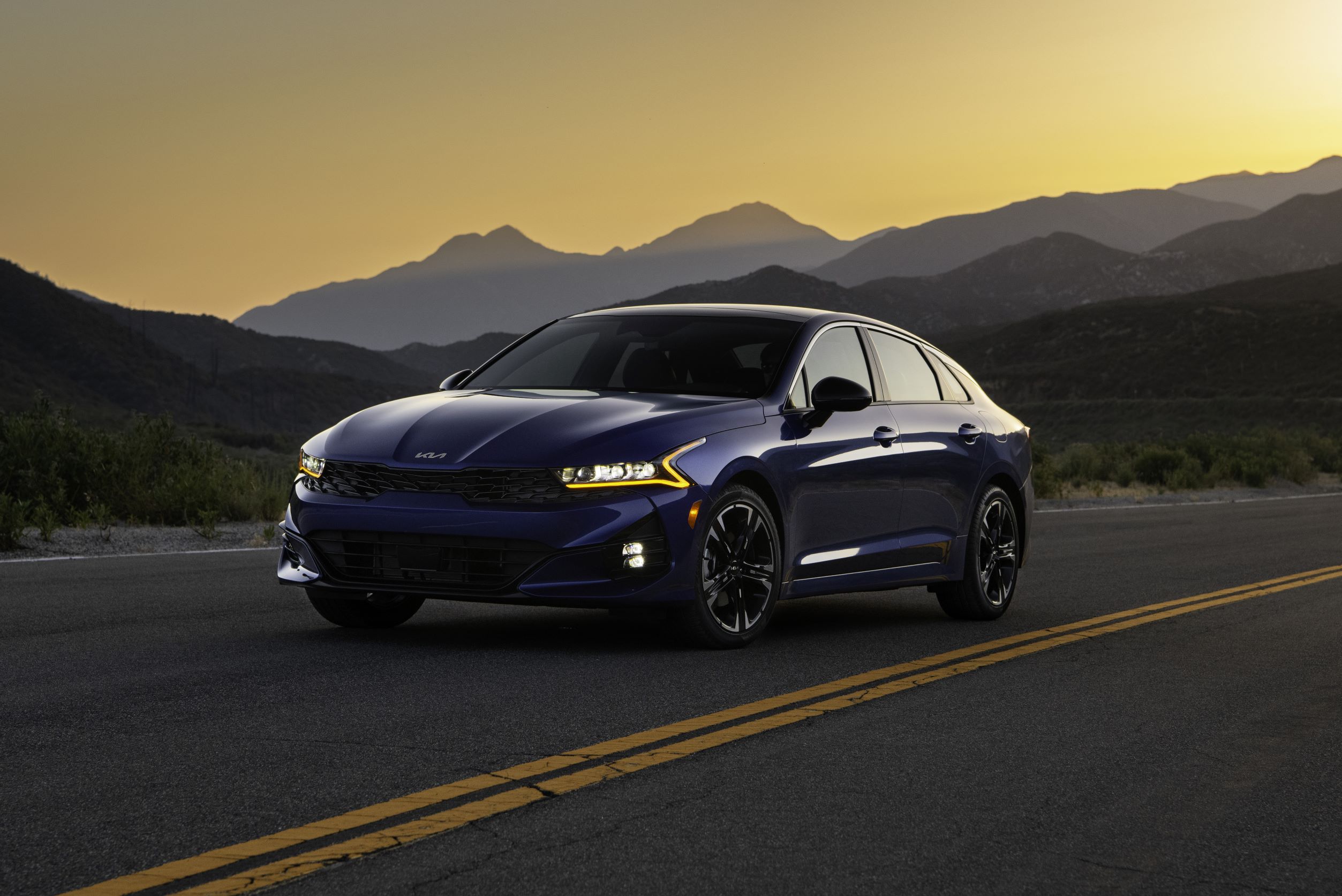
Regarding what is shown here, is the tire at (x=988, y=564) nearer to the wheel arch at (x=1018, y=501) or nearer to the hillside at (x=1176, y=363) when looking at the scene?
the wheel arch at (x=1018, y=501)

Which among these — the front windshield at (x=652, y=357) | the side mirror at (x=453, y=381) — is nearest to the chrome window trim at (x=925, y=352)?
the front windshield at (x=652, y=357)

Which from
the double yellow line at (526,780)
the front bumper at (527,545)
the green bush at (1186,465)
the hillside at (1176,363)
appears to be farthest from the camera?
the hillside at (1176,363)

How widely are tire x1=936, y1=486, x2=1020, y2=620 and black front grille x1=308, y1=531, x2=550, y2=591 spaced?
3.49 m

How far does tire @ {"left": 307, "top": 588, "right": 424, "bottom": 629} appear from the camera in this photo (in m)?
8.43

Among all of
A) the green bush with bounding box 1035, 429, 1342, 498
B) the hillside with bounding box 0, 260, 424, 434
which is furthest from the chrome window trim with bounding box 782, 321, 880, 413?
the hillside with bounding box 0, 260, 424, 434

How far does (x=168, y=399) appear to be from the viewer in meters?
102

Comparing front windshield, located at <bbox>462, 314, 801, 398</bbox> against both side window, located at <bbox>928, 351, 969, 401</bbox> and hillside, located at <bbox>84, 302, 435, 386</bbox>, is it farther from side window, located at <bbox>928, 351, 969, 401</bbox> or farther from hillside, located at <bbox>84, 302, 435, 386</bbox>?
hillside, located at <bbox>84, 302, 435, 386</bbox>

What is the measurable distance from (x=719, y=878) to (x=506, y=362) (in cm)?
559

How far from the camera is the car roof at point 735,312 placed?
30.2ft

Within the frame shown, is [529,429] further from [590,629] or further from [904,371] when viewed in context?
[904,371]

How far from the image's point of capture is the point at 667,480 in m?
7.52

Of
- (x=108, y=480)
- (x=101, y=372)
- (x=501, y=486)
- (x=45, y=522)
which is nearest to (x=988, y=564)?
Answer: (x=501, y=486)

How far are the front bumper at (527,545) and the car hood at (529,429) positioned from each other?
0.20 m

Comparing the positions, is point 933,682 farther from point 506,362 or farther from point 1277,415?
point 1277,415
